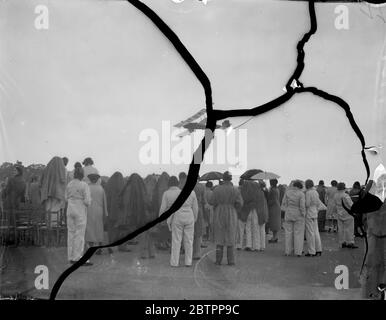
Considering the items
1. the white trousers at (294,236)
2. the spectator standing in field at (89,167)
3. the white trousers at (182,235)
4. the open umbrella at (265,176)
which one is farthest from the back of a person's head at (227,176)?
the spectator standing in field at (89,167)

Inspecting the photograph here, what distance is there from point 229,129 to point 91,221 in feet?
2.50

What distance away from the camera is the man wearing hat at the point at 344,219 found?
2.43m

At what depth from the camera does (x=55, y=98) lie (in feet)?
7.68

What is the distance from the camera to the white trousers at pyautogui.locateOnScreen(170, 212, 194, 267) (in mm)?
2334

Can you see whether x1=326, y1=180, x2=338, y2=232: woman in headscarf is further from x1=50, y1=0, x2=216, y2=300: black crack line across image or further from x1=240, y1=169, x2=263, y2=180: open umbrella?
x1=50, y1=0, x2=216, y2=300: black crack line across image

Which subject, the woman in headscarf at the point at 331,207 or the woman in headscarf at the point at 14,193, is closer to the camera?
the woman in headscarf at the point at 14,193

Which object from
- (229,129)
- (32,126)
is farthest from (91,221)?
(229,129)

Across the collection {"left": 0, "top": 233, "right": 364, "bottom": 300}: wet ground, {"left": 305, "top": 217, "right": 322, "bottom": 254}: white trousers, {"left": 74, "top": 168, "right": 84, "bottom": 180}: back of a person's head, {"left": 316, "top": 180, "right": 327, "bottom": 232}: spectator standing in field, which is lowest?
{"left": 0, "top": 233, "right": 364, "bottom": 300}: wet ground

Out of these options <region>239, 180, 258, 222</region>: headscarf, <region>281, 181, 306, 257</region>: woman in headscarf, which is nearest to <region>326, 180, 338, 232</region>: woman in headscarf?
<region>281, 181, 306, 257</region>: woman in headscarf

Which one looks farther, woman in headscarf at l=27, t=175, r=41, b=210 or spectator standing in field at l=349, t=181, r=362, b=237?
spectator standing in field at l=349, t=181, r=362, b=237

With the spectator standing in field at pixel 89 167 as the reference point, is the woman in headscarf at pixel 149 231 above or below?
below

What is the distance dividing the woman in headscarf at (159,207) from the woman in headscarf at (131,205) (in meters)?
0.05

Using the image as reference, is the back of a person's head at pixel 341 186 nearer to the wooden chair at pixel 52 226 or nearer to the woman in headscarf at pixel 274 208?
the woman in headscarf at pixel 274 208

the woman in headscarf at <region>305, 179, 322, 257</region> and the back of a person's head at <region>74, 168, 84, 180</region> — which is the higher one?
the back of a person's head at <region>74, 168, 84, 180</region>
